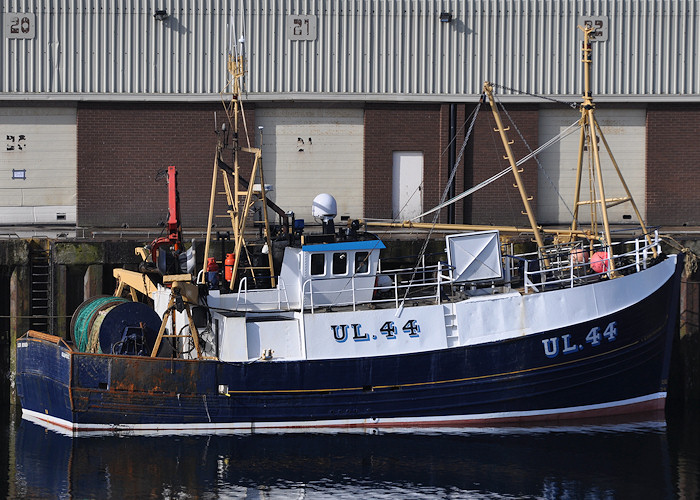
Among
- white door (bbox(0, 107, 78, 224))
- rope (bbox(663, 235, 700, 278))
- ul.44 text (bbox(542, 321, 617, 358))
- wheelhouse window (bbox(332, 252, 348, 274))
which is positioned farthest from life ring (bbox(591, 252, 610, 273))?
white door (bbox(0, 107, 78, 224))

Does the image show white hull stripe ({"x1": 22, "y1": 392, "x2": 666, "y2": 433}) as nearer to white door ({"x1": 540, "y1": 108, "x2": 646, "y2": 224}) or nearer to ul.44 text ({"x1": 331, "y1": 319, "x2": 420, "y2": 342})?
ul.44 text ({"x1": 331, "y1": 319, "x2": 420, "y2": 342})

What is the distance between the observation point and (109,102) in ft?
95.5

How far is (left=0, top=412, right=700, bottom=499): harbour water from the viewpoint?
1797cm

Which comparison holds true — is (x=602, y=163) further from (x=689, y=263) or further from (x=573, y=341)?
(x=573, y=341)

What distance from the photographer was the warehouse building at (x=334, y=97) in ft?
95.4

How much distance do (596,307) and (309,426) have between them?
5901mm

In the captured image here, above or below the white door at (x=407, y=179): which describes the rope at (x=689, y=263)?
below

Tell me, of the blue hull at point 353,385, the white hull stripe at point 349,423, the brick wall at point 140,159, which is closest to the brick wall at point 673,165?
the blue hull at point 353,385

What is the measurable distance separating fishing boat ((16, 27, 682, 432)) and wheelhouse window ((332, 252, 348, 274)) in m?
0.02

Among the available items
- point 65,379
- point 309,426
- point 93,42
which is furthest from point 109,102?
point 309,426

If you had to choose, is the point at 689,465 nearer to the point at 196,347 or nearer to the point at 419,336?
the point at 419,336

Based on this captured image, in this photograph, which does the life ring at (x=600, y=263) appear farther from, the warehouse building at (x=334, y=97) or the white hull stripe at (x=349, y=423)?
the warehouse building at (x=334, y=97)

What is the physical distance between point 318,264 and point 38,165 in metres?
11.1

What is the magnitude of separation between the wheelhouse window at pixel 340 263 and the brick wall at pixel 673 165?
11247 millimetres
